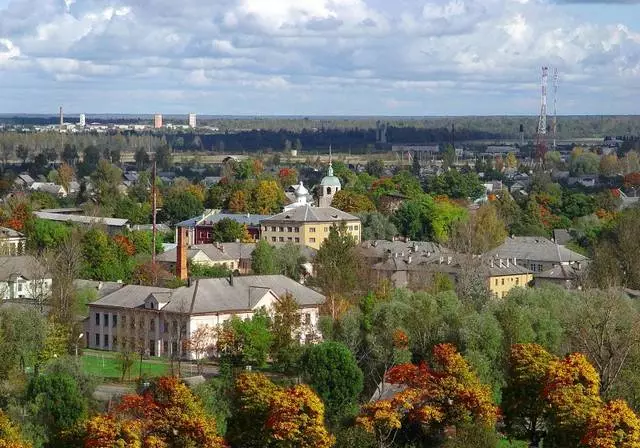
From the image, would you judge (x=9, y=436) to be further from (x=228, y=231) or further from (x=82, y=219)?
(x=82, y=219)

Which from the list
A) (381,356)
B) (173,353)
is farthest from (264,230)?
(381,356)

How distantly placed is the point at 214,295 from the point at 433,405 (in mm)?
16587

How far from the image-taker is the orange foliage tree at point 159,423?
32.0 meters

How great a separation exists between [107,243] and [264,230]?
16255 mm

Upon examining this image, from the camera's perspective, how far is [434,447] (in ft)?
119

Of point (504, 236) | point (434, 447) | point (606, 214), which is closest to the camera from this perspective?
point (434, 447)

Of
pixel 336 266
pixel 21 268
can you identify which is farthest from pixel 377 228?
pixel 21 268

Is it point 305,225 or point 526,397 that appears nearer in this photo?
point 526,397

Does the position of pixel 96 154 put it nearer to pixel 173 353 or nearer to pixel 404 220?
pixel 404 220

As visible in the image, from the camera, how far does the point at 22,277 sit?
2434 inches

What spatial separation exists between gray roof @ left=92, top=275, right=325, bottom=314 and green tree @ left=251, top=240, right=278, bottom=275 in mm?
9908

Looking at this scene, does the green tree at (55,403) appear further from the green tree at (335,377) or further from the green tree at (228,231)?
the green tree at (228,231)

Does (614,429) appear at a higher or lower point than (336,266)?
higher

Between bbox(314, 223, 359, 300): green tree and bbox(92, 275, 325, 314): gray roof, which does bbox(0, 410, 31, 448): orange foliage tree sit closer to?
bbox(92, 275, 325, 314): gray roof
